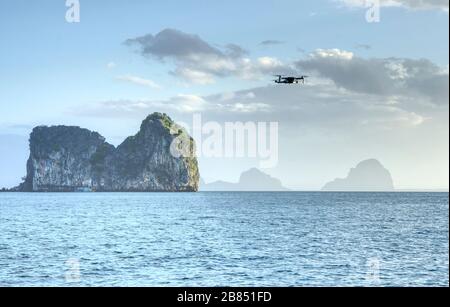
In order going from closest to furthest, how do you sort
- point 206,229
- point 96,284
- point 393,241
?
point 96,284 → point 393,241 → point 206,229

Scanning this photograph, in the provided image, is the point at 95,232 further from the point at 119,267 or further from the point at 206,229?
the point at 119,267

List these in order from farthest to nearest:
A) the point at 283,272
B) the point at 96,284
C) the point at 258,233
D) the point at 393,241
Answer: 1. the point at 258,233
2. the point at 393,241
3. the point at 283,272
4. the point at 96,284

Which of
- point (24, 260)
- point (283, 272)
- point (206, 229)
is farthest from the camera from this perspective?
point (206, 229)

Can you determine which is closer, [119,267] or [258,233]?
[119,267]
